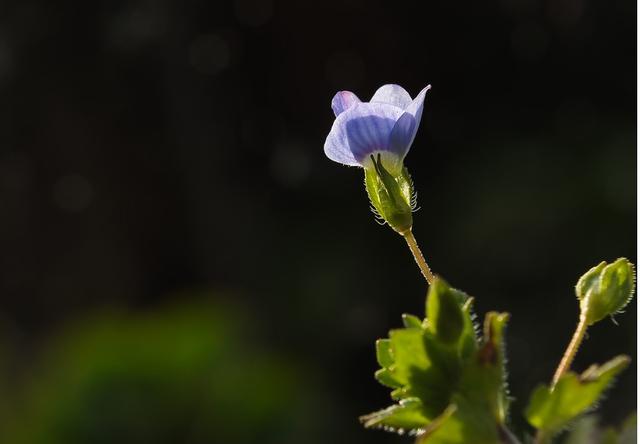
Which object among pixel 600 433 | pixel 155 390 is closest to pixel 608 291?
pixel 600 433

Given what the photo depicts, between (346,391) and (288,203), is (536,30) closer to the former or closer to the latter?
(288,203)

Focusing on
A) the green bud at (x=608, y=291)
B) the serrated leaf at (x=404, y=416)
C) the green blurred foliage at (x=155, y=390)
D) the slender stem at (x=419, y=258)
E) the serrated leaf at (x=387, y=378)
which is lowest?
the serrated leaf at (x=404, y=416)

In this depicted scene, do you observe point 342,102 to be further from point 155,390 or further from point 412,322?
point 155,390

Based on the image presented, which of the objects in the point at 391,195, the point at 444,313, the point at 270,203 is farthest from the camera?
the point at 270,203

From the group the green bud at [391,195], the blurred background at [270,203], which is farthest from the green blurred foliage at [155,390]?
the green bud at [391,195]

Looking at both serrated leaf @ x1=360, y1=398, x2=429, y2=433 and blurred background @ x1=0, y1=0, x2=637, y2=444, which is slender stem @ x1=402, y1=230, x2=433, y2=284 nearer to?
serrated leaf @ x1=360, y1=398, x2=429, y2=433

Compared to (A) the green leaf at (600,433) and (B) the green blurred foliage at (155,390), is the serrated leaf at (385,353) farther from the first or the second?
(B) the green blurred foliage at (155,390)
